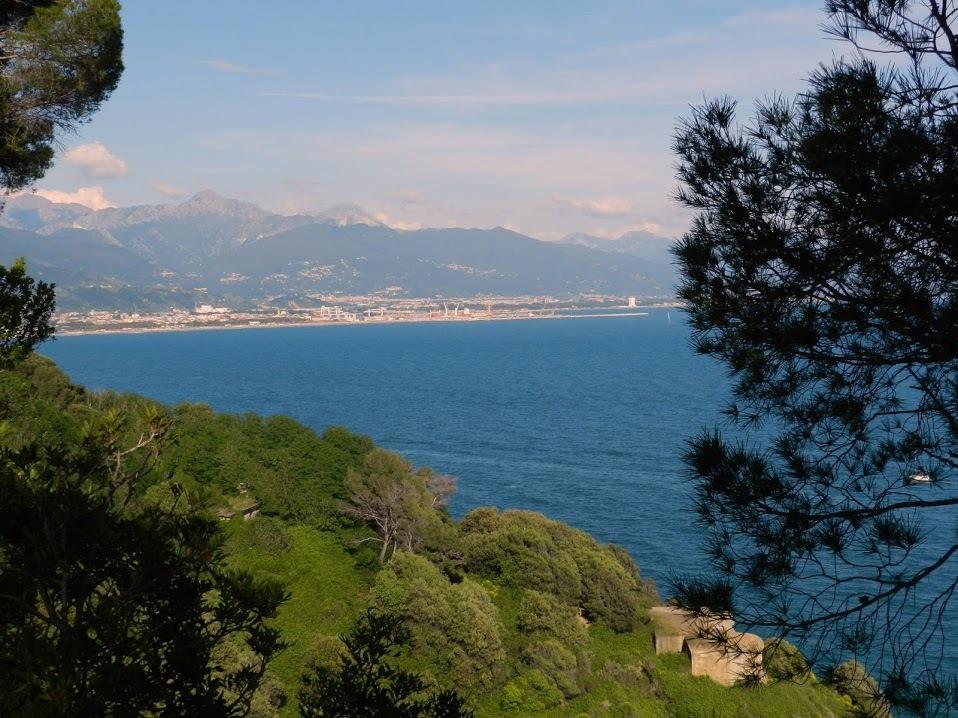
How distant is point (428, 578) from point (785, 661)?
1430 cm

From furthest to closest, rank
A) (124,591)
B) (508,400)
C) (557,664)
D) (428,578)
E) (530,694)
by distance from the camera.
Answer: (508,400) < (428,578) < (557,664) < (530,694) < (124,591)

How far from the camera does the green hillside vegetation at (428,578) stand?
1620 centimetres

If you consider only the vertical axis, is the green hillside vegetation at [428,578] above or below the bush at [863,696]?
below

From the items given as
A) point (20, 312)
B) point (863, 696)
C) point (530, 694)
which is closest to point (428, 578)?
point (530, 694)

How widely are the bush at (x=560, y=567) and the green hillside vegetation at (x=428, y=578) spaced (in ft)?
0.13

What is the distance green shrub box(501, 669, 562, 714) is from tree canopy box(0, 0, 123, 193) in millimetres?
11783

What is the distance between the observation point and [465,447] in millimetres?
48062

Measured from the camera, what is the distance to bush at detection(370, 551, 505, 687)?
1655 centimetres

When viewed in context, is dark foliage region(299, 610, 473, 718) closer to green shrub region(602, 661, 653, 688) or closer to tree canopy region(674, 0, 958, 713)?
tree canopy region(674, 0, 958, 713)

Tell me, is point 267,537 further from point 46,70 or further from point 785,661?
point 785,661

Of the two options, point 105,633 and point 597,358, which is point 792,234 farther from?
point 597,358

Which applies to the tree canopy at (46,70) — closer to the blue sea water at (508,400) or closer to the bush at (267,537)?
the blue sea water at (508,400)

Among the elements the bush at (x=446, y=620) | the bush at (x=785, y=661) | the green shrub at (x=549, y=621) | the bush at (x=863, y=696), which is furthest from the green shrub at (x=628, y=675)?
the bush at (x=863, y=696)

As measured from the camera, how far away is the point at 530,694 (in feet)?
52.6
